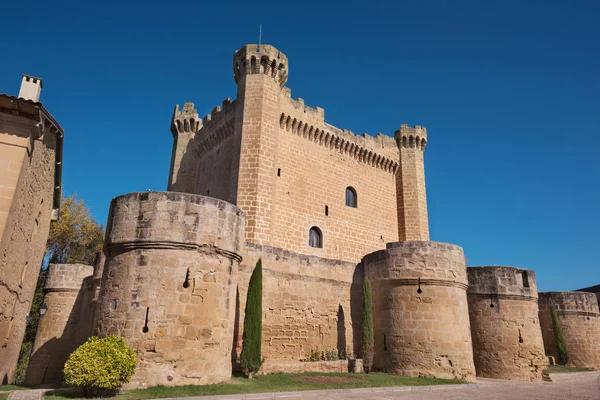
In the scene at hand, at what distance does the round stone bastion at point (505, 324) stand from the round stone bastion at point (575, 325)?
256 inches

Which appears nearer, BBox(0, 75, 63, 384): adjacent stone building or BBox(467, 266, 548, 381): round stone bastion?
BBox(0, 75, 63, 384): adjacent stone building

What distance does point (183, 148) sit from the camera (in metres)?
27.4

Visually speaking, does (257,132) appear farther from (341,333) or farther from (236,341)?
(236,341)

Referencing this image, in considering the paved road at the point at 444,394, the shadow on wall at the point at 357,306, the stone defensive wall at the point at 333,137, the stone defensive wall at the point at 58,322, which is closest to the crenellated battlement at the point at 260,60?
the stone defensive wall at the point at 333,137

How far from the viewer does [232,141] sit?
23.0m

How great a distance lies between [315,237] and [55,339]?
12779 mm

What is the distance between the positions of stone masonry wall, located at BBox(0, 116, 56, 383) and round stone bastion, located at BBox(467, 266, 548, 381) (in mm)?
15203

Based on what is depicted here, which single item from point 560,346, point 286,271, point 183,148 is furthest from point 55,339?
point 560,346

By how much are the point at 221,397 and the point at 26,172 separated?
23.4 ft

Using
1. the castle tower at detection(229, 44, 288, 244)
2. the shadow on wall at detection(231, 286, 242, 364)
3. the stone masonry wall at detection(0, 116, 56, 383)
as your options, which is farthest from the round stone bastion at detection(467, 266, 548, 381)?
the stone masonry wall at detection(0, 116, 56, 383)

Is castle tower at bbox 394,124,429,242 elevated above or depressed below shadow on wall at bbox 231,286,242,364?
above

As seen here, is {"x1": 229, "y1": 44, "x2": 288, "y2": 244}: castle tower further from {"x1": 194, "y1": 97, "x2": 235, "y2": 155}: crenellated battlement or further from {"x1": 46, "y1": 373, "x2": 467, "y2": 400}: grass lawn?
{"x1": 46, "y1": 373, "x2": 467, "y2": 400}: grass lawn

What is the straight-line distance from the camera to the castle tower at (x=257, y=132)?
64.2 ft

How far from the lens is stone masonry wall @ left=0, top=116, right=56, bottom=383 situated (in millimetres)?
9875
